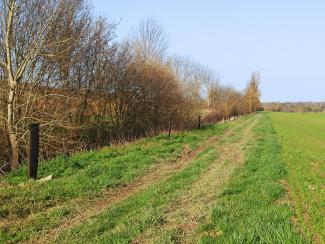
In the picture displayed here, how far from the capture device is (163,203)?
714cm

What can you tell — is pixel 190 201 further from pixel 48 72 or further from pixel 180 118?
pixel 180 118

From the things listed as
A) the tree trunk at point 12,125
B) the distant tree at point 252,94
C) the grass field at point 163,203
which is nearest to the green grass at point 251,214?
the grass field at point 163,203

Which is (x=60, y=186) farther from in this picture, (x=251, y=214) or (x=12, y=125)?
(x=12, y=125)

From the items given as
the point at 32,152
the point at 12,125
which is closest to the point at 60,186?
the point at 32,152

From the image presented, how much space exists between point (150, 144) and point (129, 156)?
4487 mm

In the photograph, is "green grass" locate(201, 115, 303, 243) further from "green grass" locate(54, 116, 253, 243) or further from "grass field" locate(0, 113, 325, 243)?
"green grass" locate(54, 116, 253, 243)

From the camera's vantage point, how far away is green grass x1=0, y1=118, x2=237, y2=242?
19.7 ft

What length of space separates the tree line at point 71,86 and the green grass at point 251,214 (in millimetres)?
7472

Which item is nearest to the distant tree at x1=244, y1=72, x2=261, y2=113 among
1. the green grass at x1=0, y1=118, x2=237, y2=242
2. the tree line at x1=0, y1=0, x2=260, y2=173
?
the tree line at x1=0, y1=0, x2=260, y2=173

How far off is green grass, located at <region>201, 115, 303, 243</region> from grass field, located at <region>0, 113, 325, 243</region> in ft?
0.06

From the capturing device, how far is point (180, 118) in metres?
30.7

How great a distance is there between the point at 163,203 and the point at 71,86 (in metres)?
12.2

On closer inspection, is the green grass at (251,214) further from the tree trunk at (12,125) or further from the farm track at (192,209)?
the tree trunk at (12,125)

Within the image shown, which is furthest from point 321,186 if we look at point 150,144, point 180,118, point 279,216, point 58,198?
point 180,118
